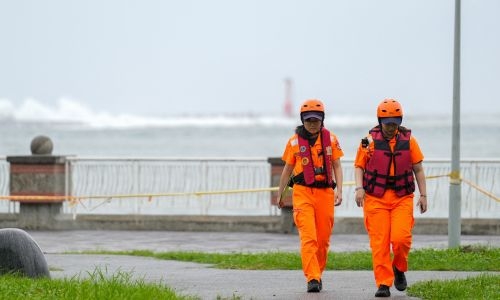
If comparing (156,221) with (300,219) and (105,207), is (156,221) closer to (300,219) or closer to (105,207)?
(105,207)

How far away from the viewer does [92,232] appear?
2177 centimetres

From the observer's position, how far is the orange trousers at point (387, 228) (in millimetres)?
11336

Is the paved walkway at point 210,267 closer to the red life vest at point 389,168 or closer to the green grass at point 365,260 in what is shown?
the green grass at point 365,260

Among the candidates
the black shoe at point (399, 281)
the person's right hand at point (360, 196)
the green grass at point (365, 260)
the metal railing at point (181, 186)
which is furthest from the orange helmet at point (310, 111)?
the metal railing at point (181, 186)

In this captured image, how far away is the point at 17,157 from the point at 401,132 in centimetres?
1180

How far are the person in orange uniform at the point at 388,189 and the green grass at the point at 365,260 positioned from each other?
9.56ft

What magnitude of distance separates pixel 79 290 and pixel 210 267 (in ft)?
14.5

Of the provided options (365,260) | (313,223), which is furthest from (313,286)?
(365,260)

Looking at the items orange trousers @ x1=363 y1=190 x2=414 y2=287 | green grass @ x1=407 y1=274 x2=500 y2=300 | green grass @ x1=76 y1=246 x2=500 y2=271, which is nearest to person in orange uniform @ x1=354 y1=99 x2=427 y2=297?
orange trousers @ x1=363 y1=190 x2=414 y2=287

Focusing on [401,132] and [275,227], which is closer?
[401,132]

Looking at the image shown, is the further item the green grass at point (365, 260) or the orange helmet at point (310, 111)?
the green grass at point (365, 260)

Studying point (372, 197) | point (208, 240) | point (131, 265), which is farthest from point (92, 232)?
point (372, 197)

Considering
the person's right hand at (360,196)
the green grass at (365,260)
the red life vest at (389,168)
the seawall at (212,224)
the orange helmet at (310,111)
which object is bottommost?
the seawall at (212,224)

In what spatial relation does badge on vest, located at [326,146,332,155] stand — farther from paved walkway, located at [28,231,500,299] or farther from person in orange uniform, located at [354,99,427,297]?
paved walkway, located at [28,231,500,299]
